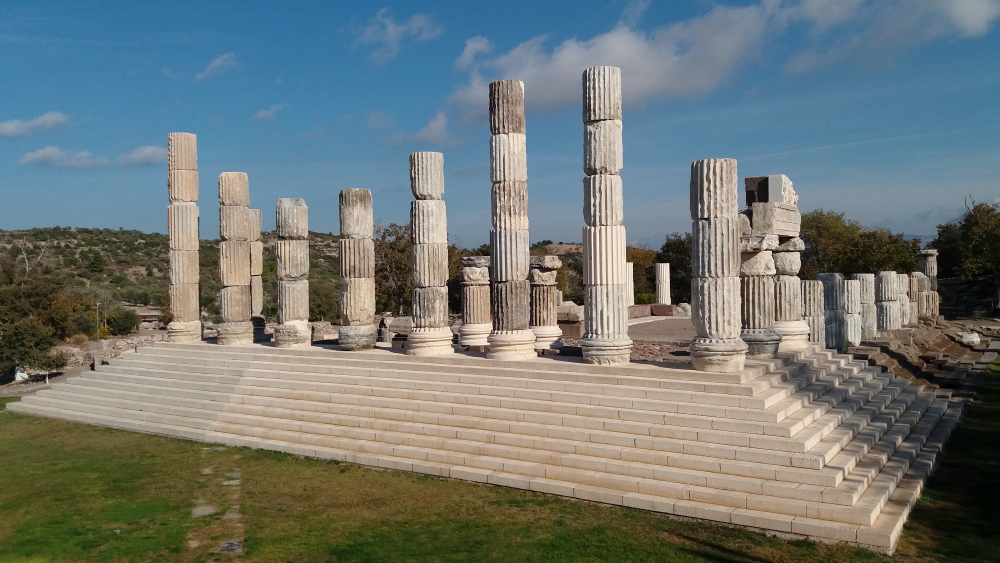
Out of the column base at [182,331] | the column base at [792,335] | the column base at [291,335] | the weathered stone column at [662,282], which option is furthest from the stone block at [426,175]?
the weathered stone column at [662,282]

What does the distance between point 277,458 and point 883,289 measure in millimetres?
20569

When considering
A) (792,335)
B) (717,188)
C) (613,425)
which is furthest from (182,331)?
(792,335)

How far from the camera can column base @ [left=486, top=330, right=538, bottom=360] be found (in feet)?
45.9

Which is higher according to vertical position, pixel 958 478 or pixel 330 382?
pixel 330 382

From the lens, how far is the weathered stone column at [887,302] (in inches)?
968

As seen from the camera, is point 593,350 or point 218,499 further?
point 593,350

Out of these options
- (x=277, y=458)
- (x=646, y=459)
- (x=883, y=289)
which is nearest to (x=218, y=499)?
(x=277, y=458)

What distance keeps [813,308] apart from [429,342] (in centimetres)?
932

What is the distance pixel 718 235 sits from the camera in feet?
37.6

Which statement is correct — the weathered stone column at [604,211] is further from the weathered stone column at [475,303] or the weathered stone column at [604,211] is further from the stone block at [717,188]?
the weathered stone column at [475,303]

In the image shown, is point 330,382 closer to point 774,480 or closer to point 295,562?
point 295,562

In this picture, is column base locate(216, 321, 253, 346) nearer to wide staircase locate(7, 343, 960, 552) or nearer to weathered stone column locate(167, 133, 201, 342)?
weathered stone column locate(167, 133, 201, 342)

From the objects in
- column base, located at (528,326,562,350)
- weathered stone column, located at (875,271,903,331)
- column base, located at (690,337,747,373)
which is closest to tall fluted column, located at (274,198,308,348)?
column base, located at (528,326,562,350)

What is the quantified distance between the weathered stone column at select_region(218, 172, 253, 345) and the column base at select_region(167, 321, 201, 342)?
117cm
